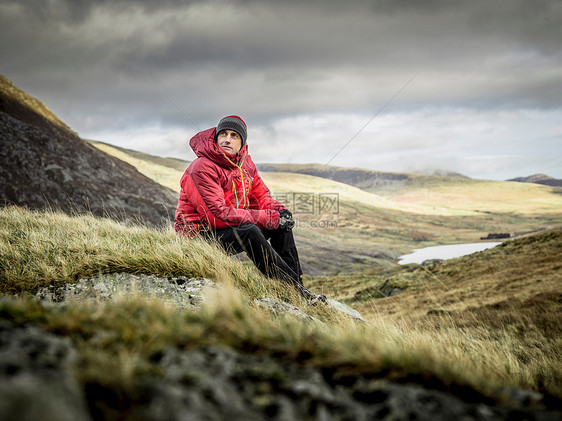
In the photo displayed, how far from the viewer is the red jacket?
4902 millimetres

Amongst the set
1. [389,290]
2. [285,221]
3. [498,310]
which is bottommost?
[389,290]

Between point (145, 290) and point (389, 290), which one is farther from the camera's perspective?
point (389, 290)

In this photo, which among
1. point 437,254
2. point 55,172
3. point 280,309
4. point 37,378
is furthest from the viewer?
point 437,254

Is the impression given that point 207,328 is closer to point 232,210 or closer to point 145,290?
point 145,290

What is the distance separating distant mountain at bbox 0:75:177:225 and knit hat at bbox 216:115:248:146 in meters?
8.85

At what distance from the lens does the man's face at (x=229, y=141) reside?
211 inches


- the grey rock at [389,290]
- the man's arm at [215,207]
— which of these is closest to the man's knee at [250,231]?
the man's arm at [215,207]

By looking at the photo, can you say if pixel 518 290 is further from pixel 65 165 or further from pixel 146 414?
pixel 65 165

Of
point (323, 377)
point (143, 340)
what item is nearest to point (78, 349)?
point (143, 340)

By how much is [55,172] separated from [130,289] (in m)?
16.2

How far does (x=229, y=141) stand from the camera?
5.40 metres

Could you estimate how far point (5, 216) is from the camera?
6.66 meters

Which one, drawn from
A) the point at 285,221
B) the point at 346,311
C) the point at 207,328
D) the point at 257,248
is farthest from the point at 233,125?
the point at 207,328

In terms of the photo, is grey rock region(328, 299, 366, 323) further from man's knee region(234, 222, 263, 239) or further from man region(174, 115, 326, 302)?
man's knee region(234, 222, 263, 239)
